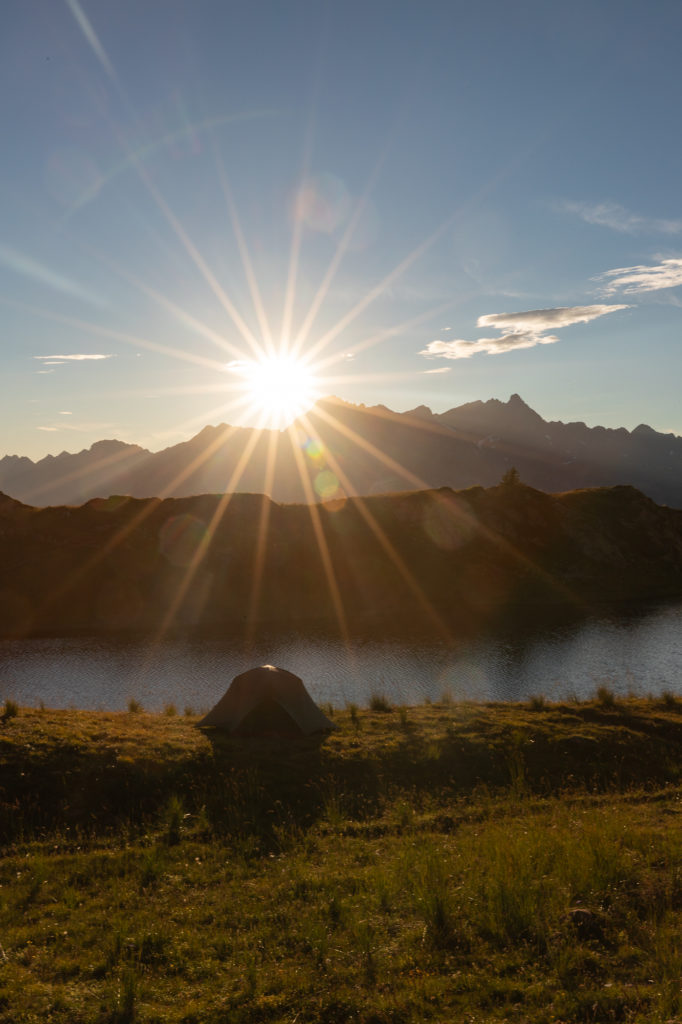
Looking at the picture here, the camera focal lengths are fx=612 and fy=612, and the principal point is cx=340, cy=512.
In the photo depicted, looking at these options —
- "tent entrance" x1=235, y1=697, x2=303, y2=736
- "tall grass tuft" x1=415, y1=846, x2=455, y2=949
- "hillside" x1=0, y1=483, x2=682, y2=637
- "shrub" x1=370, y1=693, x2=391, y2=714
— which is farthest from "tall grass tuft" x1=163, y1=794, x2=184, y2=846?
"hillside" x1=0, y1=483, x2=682, y2=637

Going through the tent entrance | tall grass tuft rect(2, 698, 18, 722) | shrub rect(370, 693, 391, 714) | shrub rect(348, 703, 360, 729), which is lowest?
shrub rect(370, 693, 391, 714)

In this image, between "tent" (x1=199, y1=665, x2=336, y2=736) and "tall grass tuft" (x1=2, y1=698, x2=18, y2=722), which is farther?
"tent" (x1=199, y1=665, x2=336, y2=736)

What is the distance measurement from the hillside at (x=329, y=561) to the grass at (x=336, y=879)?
52.9 meters

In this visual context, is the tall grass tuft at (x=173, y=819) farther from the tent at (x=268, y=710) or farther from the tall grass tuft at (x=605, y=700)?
the tall grass tuft at (x=605, y=700)

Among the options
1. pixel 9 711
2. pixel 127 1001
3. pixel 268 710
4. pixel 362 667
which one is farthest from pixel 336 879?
pixel 362 667

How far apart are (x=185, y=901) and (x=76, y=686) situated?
43593 mm

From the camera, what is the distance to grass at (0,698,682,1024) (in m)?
8.39

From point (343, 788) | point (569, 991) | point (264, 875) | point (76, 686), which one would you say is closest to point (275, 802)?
point (343, 788)

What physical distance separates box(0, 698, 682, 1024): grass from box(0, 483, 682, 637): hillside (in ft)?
174

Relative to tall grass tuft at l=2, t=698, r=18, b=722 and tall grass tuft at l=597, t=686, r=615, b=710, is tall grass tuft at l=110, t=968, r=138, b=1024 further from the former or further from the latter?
tall grass tuft at l=597, t=686, r=615, b=710

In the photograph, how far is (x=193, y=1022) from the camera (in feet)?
26.6

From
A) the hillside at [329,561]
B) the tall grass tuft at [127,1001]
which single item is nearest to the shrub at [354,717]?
the tall grass tuft at [127,1001]

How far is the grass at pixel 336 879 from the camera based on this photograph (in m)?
8.39

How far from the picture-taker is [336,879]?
41.4ft
